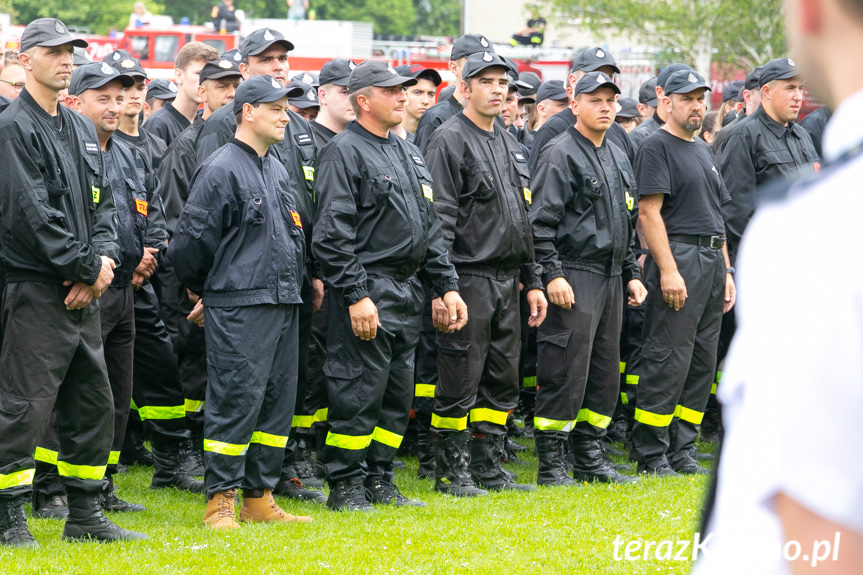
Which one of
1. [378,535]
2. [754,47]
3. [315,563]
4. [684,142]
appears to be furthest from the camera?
[754,47]

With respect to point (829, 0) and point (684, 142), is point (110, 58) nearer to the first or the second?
point (684, 142)

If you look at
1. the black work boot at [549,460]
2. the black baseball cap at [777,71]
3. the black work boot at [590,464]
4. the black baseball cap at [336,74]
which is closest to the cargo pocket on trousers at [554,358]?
the black work boot at [549,460]

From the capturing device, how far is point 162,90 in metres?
10.1

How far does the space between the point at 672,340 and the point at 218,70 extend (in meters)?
3.84

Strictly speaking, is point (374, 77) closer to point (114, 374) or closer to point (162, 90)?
point (114, 374)

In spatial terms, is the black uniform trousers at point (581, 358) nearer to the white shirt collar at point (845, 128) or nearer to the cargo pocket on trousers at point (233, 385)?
the cargo pocket on trousers at point (233, 385)

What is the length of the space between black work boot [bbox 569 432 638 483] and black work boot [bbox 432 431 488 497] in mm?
870

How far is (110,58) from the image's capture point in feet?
26.2

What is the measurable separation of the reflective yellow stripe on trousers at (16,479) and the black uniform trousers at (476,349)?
105 inches

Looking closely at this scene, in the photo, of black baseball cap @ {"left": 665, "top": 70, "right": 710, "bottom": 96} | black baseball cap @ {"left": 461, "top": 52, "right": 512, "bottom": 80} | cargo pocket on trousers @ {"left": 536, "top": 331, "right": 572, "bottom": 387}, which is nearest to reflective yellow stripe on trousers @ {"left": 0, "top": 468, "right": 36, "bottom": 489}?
cargo pocket on trousers @ {"left": 536, "top": 331, "right": 572, "bottom": 387}

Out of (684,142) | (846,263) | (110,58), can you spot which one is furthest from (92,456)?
(846,263)

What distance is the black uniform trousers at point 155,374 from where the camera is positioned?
7.14m

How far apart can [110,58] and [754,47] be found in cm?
2611

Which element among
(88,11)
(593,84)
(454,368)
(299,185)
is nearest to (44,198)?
(299,185)
